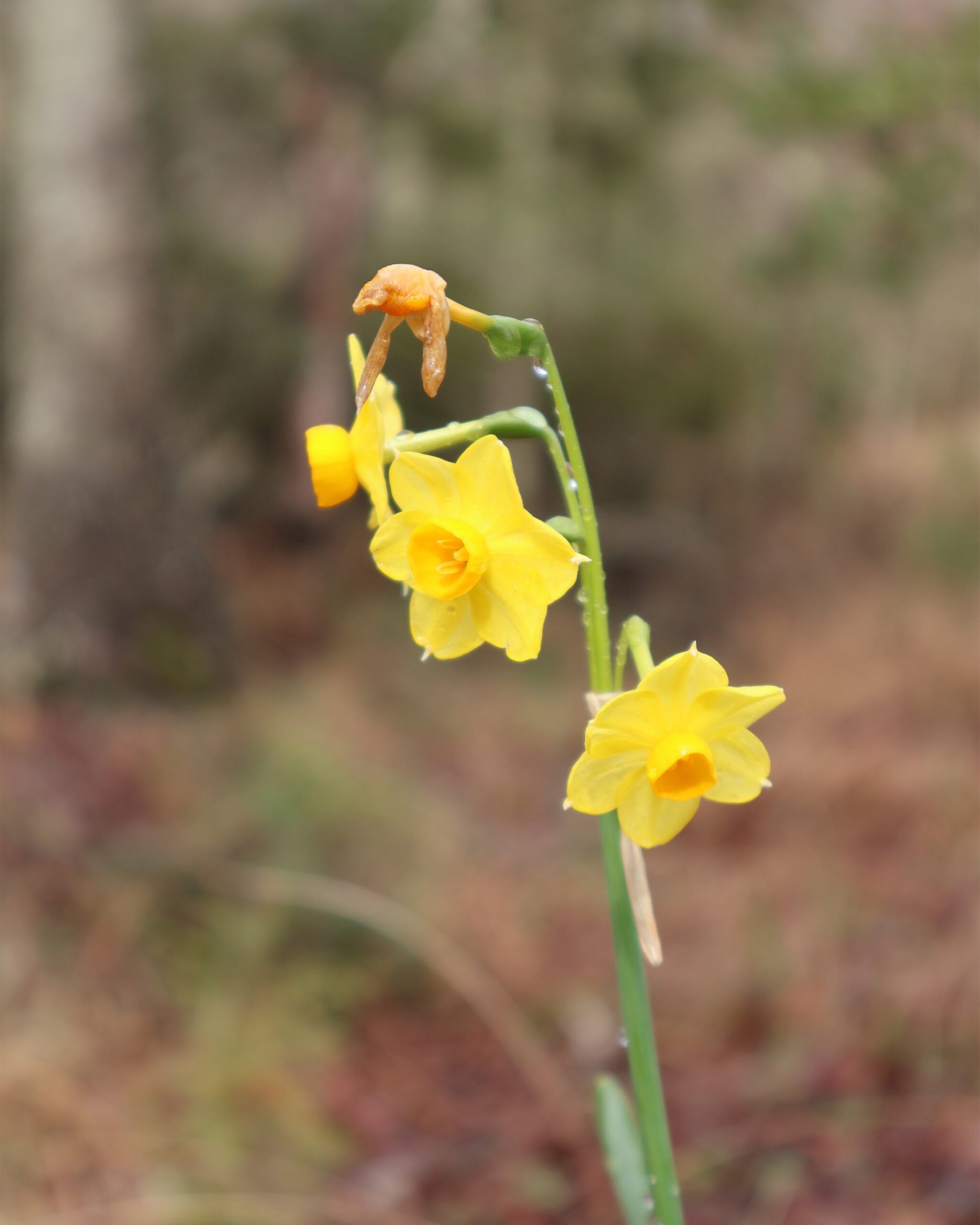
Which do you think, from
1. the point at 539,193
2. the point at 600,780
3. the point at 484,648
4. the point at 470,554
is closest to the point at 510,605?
the point at 470,554

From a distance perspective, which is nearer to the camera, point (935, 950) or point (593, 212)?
point (935, 950)

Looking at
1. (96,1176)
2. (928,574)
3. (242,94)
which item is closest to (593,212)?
(242,94)

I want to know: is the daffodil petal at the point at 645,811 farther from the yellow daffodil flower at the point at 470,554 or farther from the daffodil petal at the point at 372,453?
the daffodil petal at the point at 372,453

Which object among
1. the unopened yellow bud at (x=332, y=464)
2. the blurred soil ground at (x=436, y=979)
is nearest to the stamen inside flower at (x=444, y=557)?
the unopened yellow bud at (x=332, y=464)

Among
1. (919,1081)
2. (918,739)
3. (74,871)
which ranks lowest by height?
(919,1081)

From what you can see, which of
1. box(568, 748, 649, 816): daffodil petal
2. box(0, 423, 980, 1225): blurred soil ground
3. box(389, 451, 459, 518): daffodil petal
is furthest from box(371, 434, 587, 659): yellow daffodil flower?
box(0, 423, 980, 1225): blurred soil ground

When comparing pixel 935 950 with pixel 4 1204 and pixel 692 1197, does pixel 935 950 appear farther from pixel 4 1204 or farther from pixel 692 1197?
pixel 4 1204
